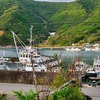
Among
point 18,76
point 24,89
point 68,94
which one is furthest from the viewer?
point 18,76

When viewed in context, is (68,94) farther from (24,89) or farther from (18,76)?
(18,76)

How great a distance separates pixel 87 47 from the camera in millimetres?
157500

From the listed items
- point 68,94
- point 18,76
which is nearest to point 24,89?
point 18,76

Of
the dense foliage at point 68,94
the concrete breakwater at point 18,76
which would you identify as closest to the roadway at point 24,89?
the concrete breakwater at point 18,76

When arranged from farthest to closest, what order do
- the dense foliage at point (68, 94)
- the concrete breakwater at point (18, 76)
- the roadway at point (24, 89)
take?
1. the concrete breakwater at point (18, 76)
2. the roadway at point (24, 89)
3. the dense foliage at point (68, 94)

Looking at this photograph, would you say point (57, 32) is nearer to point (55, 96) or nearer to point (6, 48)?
point (6, 48)

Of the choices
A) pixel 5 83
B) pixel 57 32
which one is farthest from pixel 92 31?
pixel 5 83

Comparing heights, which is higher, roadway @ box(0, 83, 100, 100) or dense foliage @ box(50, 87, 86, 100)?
dense foliage @ box(50, 87, 86, 100)

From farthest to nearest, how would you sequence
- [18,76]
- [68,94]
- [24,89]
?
[18,76] < [24,89] < [68,94]

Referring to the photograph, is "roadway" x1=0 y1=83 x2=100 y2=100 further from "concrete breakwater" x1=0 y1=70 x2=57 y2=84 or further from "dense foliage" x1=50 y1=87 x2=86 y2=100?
"dense foliage" x1=50 y1=87 x2=86 y2=100

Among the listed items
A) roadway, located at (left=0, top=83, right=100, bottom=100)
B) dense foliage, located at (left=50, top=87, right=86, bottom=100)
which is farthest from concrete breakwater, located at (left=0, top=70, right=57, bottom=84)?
dense foliage, located at (left=50, top=87, right=86, bottom=100)

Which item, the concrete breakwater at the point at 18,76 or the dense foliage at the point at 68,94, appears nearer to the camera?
the dense foliage at the point at 68,94

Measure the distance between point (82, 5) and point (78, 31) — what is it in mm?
31390

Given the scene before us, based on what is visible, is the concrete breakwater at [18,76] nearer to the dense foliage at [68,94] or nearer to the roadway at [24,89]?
the roadway at [24,89]
